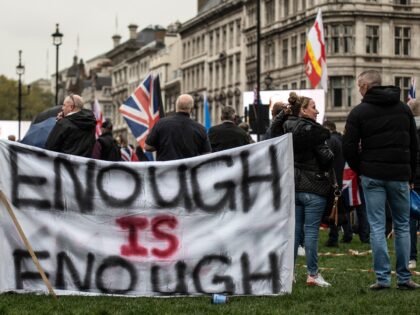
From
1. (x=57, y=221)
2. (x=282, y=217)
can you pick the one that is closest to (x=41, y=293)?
(x=57, y=221)

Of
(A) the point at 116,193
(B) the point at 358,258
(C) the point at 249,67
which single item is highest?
(C) the point at 249,67

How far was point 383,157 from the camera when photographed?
416 inches

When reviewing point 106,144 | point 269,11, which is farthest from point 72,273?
point 269,11

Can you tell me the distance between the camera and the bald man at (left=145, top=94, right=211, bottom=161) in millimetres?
12016

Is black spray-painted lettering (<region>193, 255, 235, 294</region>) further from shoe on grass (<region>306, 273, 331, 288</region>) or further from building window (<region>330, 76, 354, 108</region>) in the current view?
building window (<region>330, 76, 354, 108</region>)

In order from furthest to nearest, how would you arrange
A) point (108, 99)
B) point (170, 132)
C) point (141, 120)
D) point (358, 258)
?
point (108, 99)
point (141, 120)
point (358, 258)
point (170, 132)

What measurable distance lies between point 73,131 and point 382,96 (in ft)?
11.1

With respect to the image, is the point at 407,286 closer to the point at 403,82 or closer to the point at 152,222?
the point at 152,222

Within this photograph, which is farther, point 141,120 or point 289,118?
point 141,120

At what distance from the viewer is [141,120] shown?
73.0 ft

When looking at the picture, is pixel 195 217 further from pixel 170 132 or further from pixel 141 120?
pixel 141 120

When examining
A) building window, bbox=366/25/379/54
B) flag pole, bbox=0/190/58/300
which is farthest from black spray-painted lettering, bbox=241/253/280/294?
building window, bbox=366/25/379/54

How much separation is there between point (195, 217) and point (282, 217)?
796 mm

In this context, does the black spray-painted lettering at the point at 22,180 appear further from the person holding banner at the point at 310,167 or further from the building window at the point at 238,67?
the building window at the point at 238,67
